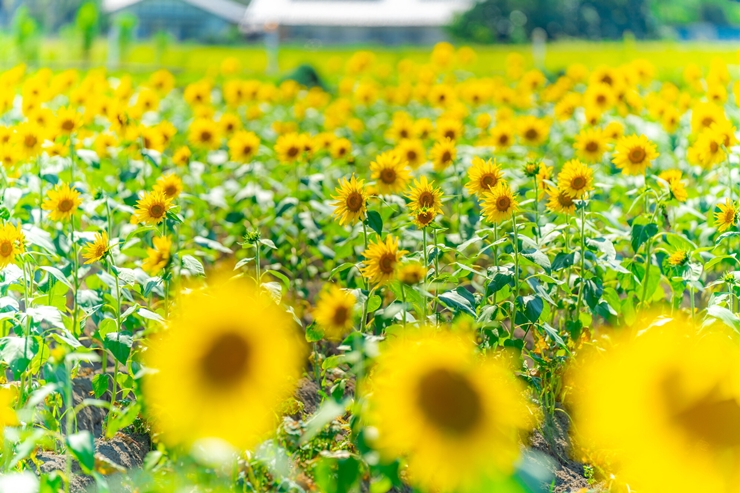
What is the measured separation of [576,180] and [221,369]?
1773mm

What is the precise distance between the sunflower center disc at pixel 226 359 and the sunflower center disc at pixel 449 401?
0.29 m

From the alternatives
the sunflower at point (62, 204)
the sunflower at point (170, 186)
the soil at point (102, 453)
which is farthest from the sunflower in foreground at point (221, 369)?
the sunflower at point (170, 186)

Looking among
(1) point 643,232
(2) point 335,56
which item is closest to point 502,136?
(1) point 643,232

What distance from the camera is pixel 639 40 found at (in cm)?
3925

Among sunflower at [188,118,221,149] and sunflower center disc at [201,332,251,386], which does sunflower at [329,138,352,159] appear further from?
sunflower center disc at [201,332,251,386]

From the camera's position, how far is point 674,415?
119cm

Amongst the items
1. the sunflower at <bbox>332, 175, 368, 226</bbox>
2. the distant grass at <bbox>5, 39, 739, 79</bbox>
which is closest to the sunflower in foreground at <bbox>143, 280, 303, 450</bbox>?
the sunflower at <bbox>332, 175, 368, 226</bbox>

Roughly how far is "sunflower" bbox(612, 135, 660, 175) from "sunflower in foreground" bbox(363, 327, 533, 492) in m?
2.16

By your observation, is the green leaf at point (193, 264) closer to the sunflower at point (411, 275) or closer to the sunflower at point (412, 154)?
the sunflower at point (411, 275)

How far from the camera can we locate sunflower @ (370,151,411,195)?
319 cm

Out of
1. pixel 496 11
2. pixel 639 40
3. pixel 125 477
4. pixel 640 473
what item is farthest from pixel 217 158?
pixel 639 40

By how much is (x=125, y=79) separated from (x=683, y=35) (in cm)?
5875

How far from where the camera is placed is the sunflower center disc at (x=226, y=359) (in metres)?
1.44

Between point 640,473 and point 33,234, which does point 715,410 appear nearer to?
point 640,473
